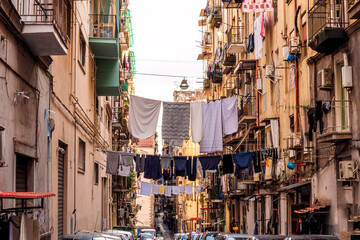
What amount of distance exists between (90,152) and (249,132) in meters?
10.4

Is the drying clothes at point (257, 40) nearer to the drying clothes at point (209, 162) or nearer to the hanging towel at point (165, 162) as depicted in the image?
the drying clothes at point (209, 162)

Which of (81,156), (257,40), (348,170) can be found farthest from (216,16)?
(348,170)

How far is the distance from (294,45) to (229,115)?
13.0 ft

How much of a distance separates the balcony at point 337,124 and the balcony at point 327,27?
1.64 metres

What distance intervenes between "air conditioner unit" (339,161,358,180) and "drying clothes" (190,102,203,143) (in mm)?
9260

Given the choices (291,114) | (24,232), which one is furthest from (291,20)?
(24,232)

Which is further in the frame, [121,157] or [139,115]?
[121,157]

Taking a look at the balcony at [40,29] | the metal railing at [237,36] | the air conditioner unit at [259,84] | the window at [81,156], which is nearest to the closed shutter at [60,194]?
the window at [81,156]

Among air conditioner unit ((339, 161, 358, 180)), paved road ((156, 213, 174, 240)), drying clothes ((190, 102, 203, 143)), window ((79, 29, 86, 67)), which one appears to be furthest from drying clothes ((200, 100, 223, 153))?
paved road ((156, 213, 174, 240))

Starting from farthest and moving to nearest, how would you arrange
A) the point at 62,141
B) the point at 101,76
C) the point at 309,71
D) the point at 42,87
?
the point at 101,76 → the point at 309,71 → the point at 62,141 → the point at 42,87

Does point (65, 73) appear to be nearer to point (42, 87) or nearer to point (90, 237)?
point (42, 87)

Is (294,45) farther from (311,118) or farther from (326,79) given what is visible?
(326,79)

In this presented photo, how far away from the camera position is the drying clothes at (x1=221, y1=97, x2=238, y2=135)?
951 inches

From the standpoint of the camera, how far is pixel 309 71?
2031 cm
